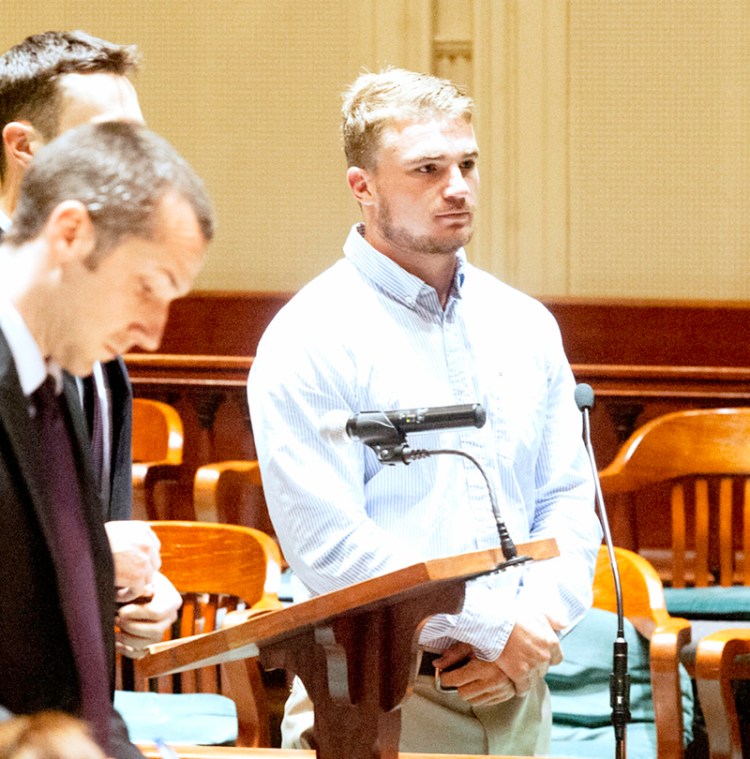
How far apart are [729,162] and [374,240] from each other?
3.25 metres

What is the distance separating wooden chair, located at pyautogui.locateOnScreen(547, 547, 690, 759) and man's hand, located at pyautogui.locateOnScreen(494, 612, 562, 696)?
445mm

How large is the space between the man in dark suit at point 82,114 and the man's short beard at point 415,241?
63 cm

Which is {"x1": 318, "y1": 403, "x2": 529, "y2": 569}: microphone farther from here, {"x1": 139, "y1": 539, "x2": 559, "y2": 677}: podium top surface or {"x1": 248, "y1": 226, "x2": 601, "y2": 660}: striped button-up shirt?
{"x1": 248, "y1": 226, "x2": 601, "y2": 660}: striped button-up shirt

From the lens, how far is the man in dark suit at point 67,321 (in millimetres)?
1394

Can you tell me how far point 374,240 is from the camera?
274cm

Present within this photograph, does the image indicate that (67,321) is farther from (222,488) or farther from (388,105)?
(222,488)

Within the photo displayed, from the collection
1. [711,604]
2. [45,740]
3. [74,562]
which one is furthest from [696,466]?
[45,740]

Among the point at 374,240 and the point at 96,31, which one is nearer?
the point at 374,240

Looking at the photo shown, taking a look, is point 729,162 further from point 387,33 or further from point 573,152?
point 387,33

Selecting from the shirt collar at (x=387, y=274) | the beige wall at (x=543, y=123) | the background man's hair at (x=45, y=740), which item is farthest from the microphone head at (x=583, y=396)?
the beige wall at (x=543, y=123)

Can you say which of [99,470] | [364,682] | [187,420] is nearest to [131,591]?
[99,470]

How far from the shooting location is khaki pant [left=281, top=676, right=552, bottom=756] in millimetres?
2549

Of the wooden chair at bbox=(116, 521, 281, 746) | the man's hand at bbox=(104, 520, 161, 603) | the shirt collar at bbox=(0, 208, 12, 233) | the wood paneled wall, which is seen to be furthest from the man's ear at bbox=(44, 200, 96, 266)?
the wood paneled wall

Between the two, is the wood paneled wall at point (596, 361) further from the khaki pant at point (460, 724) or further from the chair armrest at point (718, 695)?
the khaki pant at point (460, 724)
